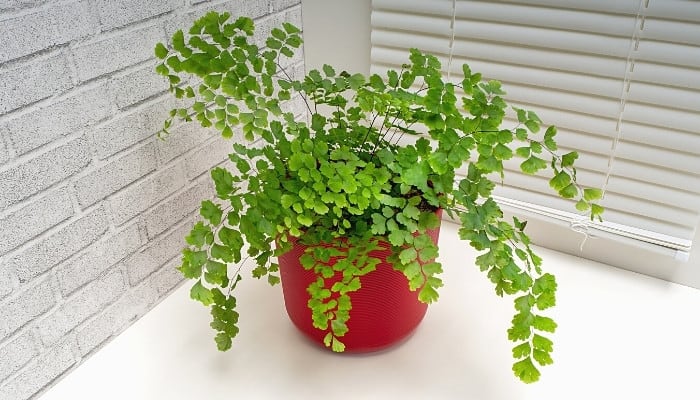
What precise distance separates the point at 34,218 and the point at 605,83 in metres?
1.11

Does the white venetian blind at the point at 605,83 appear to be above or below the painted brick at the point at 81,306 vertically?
above

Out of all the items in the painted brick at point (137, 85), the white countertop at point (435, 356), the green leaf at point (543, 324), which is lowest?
the white countertop at point (435, 356)

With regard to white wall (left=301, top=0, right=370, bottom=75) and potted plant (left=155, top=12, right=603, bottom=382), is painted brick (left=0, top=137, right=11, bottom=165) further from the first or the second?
white wall (left=301, top=0, right=370, bottom=75)

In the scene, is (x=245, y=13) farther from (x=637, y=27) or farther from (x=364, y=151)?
(x=637, y=27)

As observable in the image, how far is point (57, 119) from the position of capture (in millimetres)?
996

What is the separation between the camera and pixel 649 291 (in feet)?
4.35

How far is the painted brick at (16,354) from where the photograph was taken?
100 cm

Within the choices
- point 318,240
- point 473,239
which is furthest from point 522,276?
point 318,240

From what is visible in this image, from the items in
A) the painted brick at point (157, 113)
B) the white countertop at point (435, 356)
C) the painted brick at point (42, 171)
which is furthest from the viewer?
the painted brick at point (157, 113)

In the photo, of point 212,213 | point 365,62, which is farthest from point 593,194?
point 365,62

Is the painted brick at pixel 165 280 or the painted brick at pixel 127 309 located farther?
the painted brick at pixel 165 280

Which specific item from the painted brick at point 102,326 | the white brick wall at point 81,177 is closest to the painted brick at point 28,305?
the white brick wall at point 81,177

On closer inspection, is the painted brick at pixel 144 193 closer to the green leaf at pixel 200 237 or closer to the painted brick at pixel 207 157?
the painted brick at pixel 207 157

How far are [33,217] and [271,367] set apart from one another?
483mm
